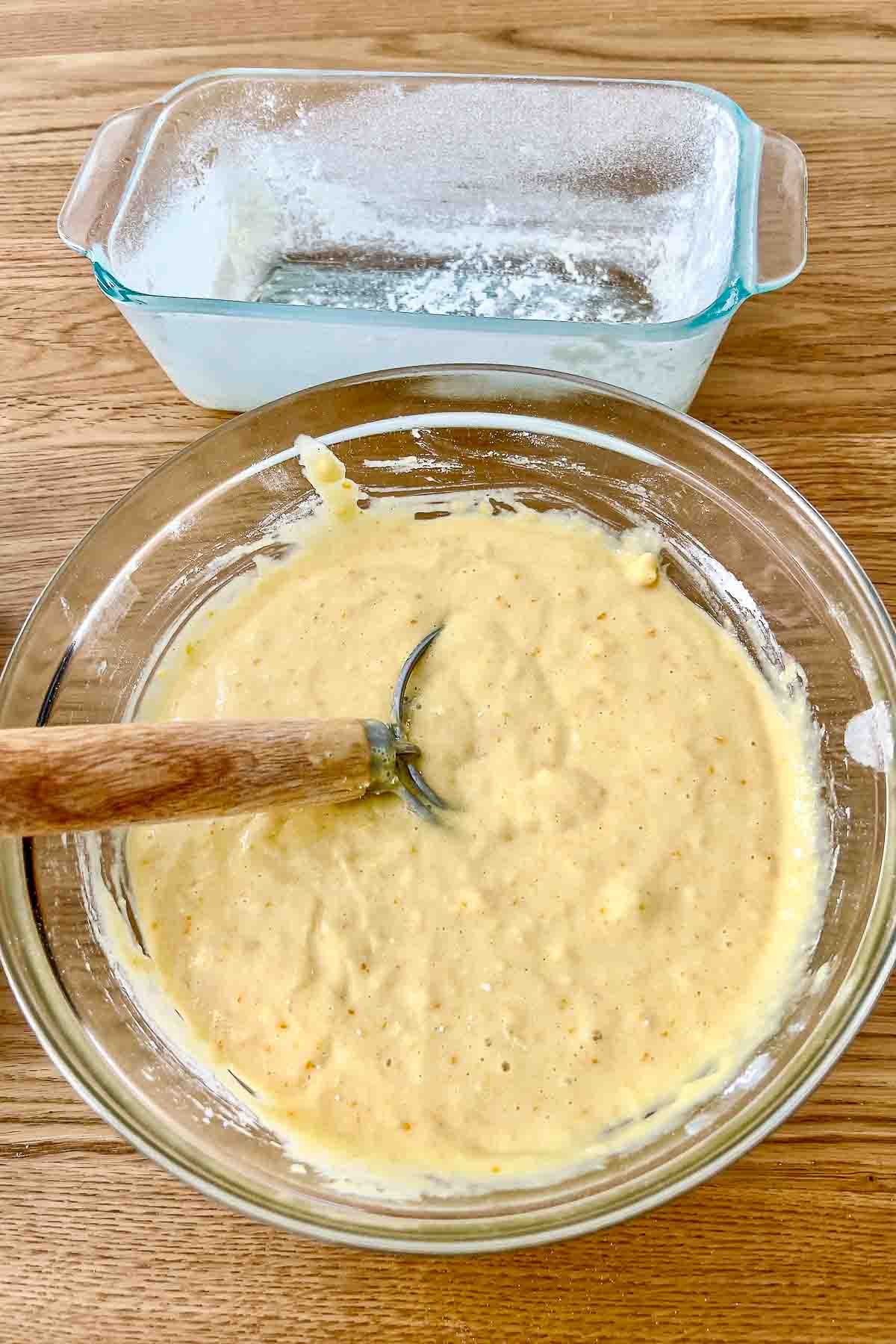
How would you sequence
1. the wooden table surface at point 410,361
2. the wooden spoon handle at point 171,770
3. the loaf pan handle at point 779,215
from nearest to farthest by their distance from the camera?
the wooden spoon handle at point 171,770, the wooden table surface at point 410,361, the loaf pan handle at point 779,215

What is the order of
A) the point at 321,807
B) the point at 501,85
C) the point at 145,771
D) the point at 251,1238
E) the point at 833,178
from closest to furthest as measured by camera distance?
the point at 145,771 < the point at 251,1238 < the point at 321,807 < the point at 501,85 < the point at 833,178

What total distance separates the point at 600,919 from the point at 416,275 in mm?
943

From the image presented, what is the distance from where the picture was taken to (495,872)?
1.15 m

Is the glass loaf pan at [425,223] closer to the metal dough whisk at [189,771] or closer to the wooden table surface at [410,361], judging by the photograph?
the wooden table surface at [410,361]

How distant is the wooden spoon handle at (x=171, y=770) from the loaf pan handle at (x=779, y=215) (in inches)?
26.5

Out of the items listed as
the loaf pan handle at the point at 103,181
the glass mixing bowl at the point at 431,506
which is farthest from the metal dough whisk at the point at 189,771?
the loaf pan handle at the point at 103,181

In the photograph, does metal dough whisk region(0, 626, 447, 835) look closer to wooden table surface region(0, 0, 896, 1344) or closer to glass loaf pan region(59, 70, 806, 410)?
wooden table surface region(0, 0, 896, 1344)

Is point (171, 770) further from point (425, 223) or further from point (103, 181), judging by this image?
point (425, 223)

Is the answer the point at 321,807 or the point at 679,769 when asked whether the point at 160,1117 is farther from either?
the point at 679,769

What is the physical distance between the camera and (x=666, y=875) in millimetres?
1153

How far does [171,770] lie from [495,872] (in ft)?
1.22

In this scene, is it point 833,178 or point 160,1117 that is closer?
point 160,1117

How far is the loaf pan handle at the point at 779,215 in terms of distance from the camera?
3.97 feet

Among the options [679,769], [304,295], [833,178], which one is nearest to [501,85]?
[304,295]
